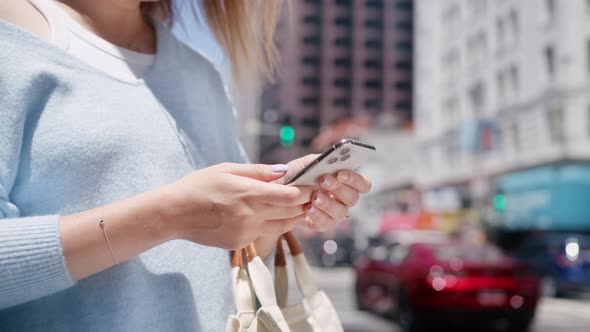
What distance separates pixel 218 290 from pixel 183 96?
0.42 m

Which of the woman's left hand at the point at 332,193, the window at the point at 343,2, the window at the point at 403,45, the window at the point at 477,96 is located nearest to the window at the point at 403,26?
the window at the point at 403,45

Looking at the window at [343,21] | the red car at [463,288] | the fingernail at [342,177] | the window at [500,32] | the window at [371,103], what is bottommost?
the red car at [463,288]

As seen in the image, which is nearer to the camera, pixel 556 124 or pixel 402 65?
pixel 556 124

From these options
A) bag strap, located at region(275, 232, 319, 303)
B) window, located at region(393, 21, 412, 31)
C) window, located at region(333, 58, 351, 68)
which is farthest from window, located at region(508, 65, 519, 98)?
window, located at region(393, 21, 412, 31)

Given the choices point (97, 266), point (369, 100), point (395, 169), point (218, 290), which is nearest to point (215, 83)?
point (218, 290)

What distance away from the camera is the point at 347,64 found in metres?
94.4

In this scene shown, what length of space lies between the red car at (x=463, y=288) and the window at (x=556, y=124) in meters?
20.6

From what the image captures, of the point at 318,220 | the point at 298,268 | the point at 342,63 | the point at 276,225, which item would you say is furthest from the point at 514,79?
the point at 342,63

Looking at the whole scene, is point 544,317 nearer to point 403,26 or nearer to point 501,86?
point 501,86

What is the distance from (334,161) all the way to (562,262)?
52.8 feet

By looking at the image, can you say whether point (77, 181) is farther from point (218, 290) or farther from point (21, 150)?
point (218, 290)

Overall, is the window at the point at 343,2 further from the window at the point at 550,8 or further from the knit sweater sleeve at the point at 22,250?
the knit sweater sleeve at the point at 22,250

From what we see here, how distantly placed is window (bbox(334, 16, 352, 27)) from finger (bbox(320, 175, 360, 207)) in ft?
307

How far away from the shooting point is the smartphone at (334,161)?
1131mm
